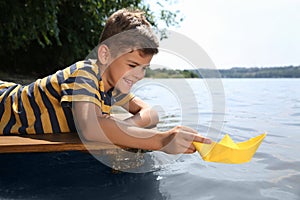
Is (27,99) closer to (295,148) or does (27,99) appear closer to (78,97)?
(78,97)

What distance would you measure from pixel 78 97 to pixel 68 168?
493 mm

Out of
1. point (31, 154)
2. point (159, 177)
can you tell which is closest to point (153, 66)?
Result: point (159, 177)

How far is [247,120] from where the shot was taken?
3619 millimetres

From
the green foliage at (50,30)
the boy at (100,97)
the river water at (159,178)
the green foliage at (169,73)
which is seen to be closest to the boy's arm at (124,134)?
the boy at (100,97)

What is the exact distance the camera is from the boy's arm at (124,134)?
56.0 inches

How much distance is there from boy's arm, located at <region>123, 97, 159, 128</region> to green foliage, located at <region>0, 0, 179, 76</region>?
4.79 metres

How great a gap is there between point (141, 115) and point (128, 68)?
1.41 feet

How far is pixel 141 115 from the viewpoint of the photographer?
6.55ft

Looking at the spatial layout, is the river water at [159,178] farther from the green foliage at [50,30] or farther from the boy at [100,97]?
the green foliage at [50,30]

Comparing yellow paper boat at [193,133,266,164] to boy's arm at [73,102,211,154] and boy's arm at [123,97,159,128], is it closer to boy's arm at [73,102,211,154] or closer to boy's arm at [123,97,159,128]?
boy's arm at [73,102,211,154]

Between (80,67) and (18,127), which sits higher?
(80,67)

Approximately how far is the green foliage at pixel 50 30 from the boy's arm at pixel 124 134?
531 cm

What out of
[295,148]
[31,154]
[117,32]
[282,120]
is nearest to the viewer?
[117,32]

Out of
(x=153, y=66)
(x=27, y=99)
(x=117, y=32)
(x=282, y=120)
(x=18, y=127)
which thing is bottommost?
(x=282, y=120)
